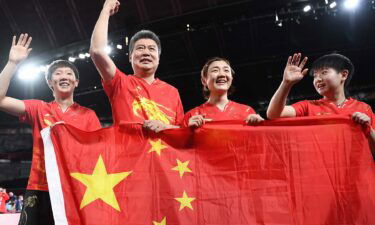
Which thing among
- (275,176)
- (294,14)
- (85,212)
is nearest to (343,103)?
(275,176)

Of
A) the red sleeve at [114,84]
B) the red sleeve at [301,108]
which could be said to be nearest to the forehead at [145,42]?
the red sleeve at [114,84]

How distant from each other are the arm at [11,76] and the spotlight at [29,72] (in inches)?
201

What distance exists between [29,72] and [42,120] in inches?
219

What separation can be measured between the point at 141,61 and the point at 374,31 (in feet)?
18.9

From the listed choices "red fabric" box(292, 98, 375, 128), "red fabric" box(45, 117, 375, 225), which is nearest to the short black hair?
"red fabric" box(292, 98, 375, 128)

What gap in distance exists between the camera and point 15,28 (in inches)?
248

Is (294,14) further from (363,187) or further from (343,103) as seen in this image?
(363,187)

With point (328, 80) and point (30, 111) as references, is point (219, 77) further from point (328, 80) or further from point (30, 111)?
point (30, 111)

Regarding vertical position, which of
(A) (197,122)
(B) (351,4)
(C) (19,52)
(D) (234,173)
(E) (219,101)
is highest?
(B) (351,4)

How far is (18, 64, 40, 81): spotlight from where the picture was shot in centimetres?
715

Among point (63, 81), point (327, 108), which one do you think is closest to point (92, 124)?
point (63, 81)

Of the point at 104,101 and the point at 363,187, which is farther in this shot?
the point at 104,101

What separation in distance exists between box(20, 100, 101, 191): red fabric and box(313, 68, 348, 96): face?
1.61 m

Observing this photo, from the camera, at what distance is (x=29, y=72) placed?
7289 millimetres
